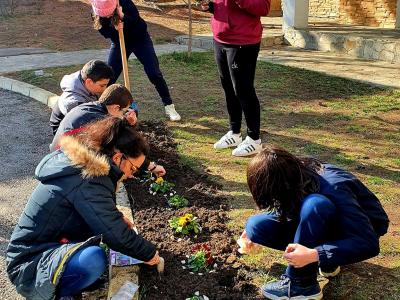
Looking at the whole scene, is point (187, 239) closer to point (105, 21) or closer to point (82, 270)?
point (82, 270)

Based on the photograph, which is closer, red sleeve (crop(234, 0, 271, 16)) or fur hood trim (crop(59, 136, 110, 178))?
fur hood trim (crop(59, 136, 110, 178))

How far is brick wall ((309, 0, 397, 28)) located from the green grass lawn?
4.88 meters

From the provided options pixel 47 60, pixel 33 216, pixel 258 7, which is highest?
pixel 258 7

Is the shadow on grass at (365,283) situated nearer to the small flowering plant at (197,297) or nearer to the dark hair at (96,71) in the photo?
the small flowering plant at (197,297)

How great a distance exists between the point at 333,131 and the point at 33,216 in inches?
154

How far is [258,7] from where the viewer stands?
470 centimetres

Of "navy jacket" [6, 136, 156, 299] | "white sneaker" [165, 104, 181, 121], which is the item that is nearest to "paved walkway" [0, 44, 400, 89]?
"white sneaker" [165, 104, 181, 121]

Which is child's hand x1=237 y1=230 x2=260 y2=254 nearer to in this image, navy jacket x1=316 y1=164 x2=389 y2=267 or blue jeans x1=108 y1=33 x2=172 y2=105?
navy jacket x1=316 y1=164 x2=389 y2=267

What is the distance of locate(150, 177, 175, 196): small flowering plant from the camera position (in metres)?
4.39

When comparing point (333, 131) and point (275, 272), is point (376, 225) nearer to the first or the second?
point (275, 272)

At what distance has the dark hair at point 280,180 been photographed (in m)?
2.62

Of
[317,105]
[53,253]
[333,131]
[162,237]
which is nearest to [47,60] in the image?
[317,105]

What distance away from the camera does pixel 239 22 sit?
4820mm

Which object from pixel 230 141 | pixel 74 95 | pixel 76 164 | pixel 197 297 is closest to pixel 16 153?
pixel 74 95
